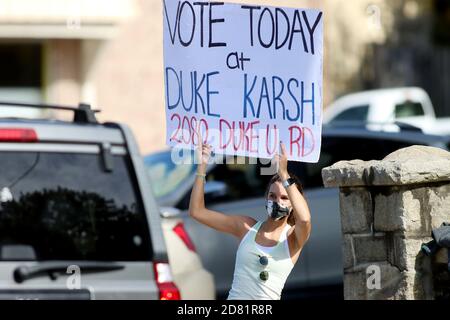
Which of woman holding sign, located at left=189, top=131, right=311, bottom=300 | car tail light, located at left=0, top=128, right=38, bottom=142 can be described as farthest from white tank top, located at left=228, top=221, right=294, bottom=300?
car tail light, located at left=0, top=128, right=38, bottom=142

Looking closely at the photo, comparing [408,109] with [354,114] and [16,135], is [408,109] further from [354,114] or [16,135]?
[16,135]

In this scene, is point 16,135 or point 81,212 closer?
point 16,135

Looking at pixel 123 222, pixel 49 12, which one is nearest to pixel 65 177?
pixel 123 222

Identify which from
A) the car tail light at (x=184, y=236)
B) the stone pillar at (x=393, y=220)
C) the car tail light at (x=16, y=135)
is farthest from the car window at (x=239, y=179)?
the car tail light at (x=16, y=135)

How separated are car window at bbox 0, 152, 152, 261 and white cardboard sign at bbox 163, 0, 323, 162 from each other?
0.37 m

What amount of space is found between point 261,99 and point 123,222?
35.7 inches

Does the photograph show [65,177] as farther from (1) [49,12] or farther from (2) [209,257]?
(1) [49,12]

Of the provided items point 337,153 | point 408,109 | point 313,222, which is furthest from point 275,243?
point 408,109

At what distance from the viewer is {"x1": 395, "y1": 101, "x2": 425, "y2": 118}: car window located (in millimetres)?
22906

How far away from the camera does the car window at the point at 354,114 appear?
22031 mm

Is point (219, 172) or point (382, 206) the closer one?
point (382, 206)

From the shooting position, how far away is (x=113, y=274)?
6484mm

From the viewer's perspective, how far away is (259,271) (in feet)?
19.9

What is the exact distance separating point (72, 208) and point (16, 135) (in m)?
0.45
